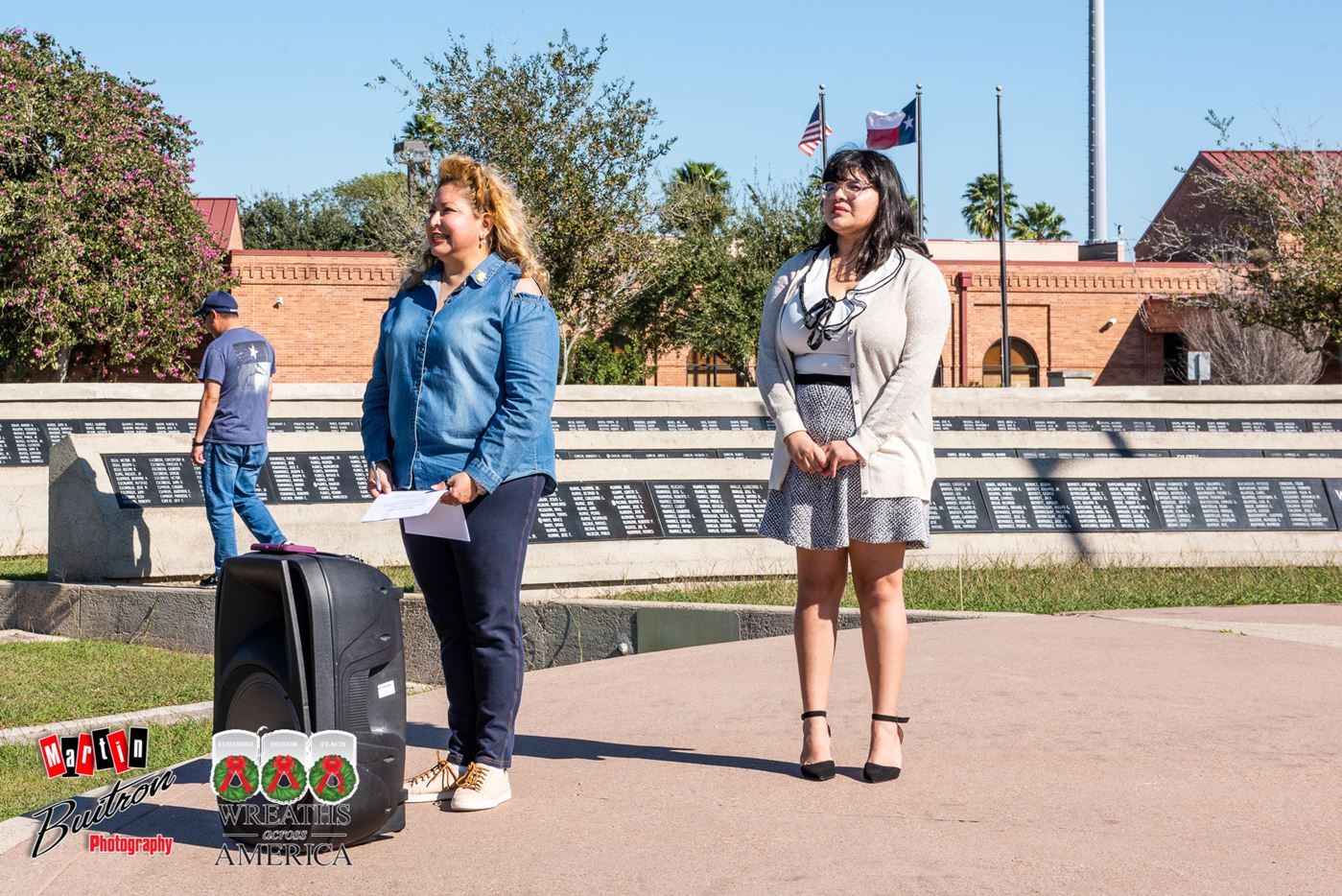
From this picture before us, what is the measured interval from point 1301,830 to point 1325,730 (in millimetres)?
1337

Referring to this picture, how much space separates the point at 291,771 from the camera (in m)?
3.66

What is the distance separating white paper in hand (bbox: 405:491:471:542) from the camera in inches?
159

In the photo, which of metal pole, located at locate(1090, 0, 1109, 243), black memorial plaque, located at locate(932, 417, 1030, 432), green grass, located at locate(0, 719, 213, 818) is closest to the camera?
green grass, located at locate(0, 719, 213, 818)

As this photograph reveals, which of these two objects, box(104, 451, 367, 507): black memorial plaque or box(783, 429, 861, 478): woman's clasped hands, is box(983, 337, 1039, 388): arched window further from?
box(783, 429, 861, 478): woman's clasped hands

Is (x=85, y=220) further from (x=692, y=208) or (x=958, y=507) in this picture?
(x=958, y=507)

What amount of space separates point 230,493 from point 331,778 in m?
5.37

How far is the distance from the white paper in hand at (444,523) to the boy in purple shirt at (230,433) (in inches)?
190

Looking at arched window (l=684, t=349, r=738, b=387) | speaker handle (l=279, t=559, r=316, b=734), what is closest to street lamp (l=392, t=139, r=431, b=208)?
arched window (l=684, t=349, r=738, b=387)

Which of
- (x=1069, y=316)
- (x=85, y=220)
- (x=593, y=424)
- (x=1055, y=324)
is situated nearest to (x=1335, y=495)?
(x=593, y=424)

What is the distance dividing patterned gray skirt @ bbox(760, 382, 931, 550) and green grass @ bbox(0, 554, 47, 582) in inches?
263

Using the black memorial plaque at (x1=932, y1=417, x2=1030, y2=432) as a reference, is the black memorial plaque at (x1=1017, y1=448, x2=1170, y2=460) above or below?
below

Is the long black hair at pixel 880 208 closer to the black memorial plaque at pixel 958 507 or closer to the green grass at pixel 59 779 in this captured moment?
the green grass at pixel 59 779

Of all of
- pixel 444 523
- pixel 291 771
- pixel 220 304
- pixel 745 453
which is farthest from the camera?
pixel 745 453

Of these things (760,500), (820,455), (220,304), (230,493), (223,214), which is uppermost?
(223,214)
